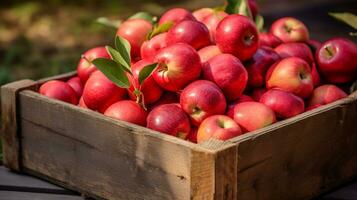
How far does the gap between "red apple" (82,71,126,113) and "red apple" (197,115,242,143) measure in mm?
284

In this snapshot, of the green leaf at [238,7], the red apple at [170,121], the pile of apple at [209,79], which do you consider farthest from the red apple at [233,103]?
the green leaf at [238,7]

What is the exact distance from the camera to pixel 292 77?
1967 mm

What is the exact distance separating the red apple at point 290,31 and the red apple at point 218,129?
58 centimetres

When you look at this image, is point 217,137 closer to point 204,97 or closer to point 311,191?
point 204,97

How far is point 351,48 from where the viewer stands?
2.12 metres

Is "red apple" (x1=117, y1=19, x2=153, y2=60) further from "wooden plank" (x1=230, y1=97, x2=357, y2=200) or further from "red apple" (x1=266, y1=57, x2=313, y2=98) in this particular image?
"wooden plank" (x1=230, y1=97, x2=357, y2=200)

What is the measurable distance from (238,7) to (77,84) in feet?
1.85

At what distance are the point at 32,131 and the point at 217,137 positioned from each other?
611 mm

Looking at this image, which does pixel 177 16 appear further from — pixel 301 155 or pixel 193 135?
pixel 301 155

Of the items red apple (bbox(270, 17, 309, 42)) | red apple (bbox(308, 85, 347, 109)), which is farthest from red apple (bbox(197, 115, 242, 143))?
red apple (bbox(270, 17, 309, 42))

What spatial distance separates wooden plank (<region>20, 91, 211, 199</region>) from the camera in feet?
5.46

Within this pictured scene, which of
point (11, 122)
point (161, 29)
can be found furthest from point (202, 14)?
point (11, 122)

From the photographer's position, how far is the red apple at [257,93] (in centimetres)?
A: 200

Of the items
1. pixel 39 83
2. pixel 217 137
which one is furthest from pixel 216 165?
pixel 39 83
